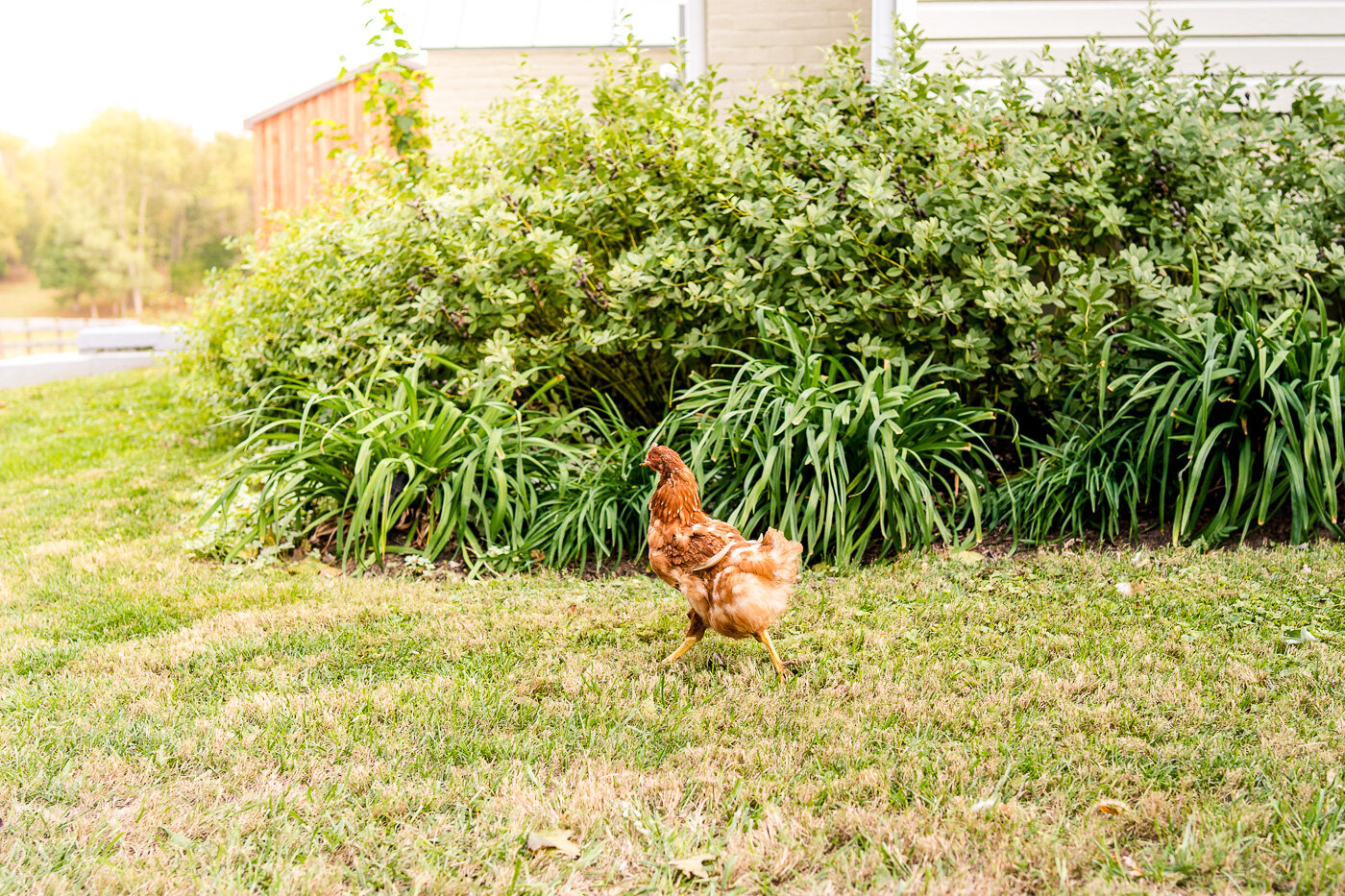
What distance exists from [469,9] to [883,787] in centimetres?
1166

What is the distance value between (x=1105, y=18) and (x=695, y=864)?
17.8 ft

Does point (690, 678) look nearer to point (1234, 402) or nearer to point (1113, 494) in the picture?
point (1113, 494)

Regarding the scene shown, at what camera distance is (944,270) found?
529 cm

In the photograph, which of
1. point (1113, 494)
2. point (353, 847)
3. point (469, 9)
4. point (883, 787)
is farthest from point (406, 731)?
point (469, 9)

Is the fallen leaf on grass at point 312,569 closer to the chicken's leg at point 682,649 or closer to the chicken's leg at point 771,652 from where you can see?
the chicken's leg at point 682,649

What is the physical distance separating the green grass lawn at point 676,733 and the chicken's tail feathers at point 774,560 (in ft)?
1.15

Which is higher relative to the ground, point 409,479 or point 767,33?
point 767,33

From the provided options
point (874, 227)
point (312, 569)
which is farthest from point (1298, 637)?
point (312, 569)

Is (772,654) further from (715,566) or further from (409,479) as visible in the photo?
(409,479)

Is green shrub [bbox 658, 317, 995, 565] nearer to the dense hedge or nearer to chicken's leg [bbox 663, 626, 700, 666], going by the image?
the dense hedge

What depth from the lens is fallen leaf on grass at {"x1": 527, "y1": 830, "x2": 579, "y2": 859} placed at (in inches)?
90.5

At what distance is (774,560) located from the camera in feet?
10.3

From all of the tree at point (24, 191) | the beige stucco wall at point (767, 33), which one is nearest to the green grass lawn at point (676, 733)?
the beige stucco wall at point (767, 33)

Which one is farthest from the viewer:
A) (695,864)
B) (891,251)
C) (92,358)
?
(92,358)
